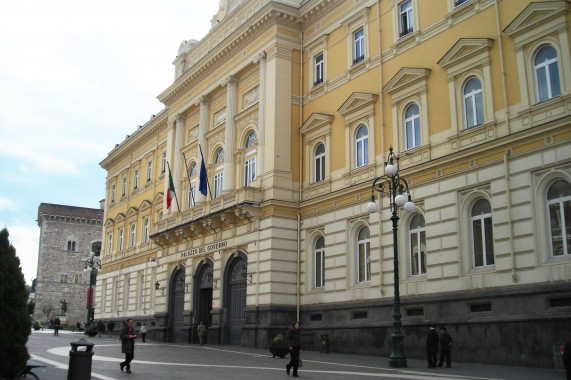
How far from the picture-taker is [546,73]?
72.2 feet

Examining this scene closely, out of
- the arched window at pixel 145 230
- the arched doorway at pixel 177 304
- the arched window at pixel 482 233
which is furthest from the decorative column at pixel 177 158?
the arched window at pixel 482 233

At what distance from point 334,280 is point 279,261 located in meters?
3.42

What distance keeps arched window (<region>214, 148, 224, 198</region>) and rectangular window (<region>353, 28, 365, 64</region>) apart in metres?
11.8

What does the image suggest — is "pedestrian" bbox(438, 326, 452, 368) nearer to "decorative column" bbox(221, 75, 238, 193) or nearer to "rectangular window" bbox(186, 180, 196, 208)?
"decorative column" bbox(221, 75, 238, 193)

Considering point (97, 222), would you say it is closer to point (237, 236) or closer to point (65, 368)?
point (237, 236)

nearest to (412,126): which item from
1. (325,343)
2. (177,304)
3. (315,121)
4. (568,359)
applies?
(315,121)

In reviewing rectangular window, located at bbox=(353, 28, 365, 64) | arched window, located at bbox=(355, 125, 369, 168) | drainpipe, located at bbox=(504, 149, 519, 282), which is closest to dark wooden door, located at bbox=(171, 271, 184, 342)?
arched window, located at bbox=(355, 125, 369, 168)

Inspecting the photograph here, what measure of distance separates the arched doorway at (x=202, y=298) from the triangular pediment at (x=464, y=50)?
777 inches

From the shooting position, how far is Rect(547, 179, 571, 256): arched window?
20.6 m

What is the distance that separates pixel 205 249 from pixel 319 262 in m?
9.15

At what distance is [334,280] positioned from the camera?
3030cm

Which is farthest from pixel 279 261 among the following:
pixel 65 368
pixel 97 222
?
pixel 97 222

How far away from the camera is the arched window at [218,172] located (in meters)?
39.3

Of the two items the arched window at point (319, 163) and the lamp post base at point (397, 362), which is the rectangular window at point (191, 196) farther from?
the lamp post base at point (397, 362)
